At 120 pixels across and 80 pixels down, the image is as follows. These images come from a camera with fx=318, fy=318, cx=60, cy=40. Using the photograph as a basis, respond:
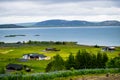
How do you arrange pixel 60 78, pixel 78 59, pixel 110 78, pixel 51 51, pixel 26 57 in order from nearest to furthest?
pixel 110 78 < pixel 60 78 < pixel 78 59 < pixel 26 57 < pixel 51 51

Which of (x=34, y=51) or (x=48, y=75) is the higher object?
(x=48, y=75)

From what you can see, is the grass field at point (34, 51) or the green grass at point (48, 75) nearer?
the green grass at point (48, 75)

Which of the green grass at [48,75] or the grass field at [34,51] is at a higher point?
the green grass at [48,75]

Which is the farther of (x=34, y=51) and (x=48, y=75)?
(x=34, y=51)

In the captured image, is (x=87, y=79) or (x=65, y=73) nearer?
(x=87, y=79)

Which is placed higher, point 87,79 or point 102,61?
point 87,79

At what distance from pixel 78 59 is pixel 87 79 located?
32.9 metres

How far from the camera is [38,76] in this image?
24.6m

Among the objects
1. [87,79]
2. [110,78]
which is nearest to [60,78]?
[87,79]

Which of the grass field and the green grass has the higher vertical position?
the green grass

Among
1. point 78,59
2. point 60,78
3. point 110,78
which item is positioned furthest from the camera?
point 78,59

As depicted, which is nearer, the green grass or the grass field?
the green grass

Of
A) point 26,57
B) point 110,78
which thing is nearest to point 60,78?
point 110,78

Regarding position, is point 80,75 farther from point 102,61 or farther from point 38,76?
point 102,61
